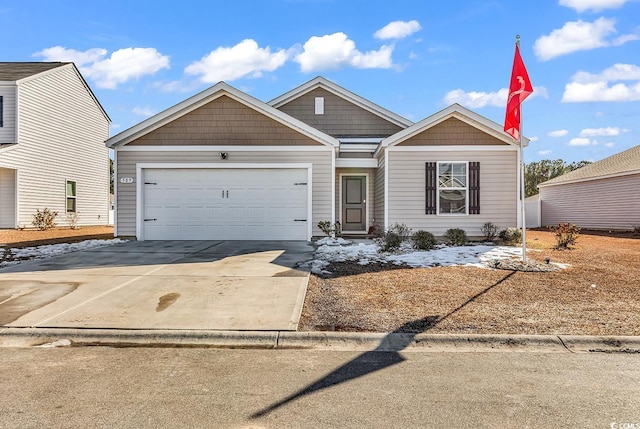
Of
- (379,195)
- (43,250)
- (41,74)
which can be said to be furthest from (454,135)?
(41,74)

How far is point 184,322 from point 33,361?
1392 mm

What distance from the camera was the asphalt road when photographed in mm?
2637

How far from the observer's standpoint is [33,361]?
3.61 metres

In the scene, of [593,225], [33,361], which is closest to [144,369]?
[33,361]

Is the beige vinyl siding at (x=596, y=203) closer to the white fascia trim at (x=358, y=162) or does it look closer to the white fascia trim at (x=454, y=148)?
the white fascia trim at (x=454, y=148)

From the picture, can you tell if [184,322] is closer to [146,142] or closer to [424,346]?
[424,346]

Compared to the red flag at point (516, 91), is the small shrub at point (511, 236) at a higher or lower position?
lower

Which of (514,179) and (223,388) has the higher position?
(514,179)

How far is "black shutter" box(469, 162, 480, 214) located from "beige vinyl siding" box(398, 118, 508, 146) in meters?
0.73

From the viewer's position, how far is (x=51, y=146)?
18.1m

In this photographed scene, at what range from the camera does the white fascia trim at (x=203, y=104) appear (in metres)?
12.2

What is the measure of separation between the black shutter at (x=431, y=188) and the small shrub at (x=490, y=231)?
1.57m

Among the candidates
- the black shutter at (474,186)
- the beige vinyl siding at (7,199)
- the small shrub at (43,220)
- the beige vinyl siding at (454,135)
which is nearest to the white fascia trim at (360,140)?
the beige vinyl siding at (454,135)

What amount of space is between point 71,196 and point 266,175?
12679 millimetres
